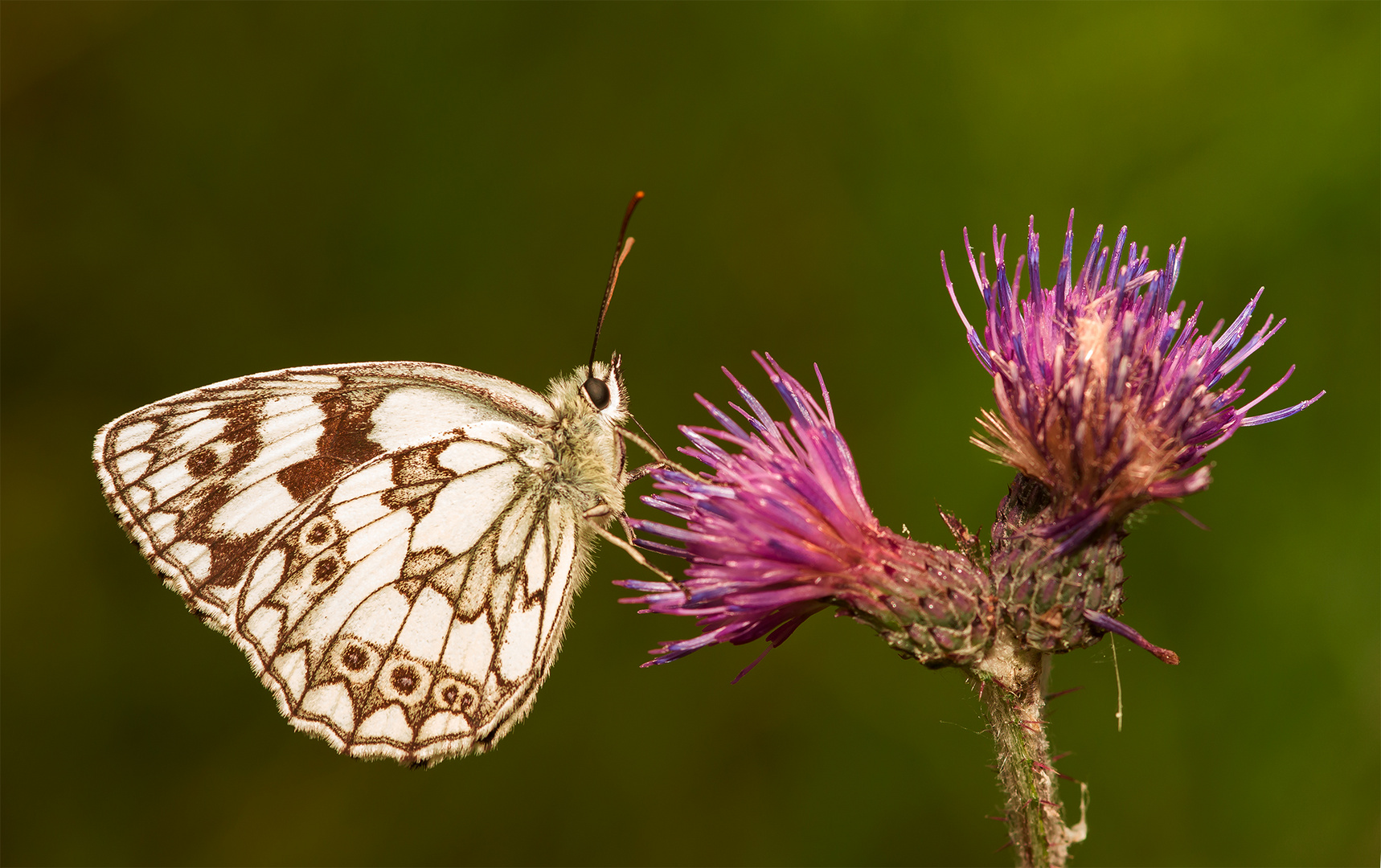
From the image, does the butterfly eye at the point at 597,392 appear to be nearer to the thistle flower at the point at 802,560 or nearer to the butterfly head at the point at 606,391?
the butterfly head at the point at 606,391

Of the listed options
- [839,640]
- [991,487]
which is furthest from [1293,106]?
[839,640]

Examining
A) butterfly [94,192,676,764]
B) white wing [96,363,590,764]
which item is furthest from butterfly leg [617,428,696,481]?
white wing [96,363,590,764]

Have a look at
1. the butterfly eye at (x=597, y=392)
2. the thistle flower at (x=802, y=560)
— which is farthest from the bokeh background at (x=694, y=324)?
the thistle flower at (x=802, y=560)

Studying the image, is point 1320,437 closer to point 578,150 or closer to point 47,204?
point 578,150

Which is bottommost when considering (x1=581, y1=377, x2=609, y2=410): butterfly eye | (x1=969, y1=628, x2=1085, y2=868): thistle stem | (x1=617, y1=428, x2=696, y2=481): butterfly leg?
(x1=969, y1=628, x2=1085, y2=868): thistle stem

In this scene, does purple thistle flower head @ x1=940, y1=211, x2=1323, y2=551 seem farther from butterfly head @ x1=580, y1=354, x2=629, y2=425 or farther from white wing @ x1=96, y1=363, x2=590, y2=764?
Result: white wing @ x1=96, y1=363, x2=590, y2=764

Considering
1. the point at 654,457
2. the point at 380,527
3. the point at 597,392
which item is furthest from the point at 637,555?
the point at 380,527

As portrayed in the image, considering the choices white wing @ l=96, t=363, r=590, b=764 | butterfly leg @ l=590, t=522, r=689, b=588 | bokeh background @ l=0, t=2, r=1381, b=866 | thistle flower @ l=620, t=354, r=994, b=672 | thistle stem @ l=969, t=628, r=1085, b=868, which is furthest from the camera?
bokeh background @ l=0, t=2, r=1381, b=866
